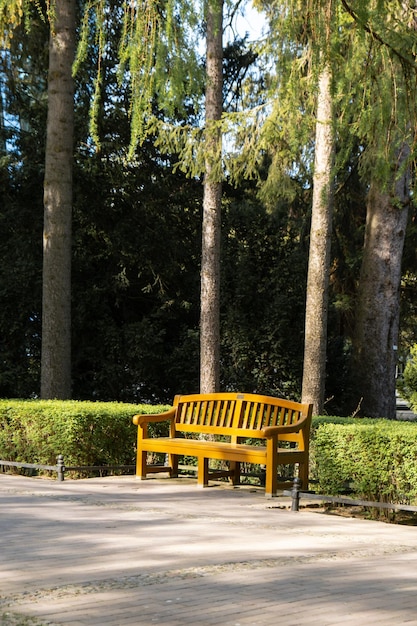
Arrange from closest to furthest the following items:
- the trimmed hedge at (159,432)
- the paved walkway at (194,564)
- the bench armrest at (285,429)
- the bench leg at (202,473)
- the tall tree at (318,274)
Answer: the paved walkway at (194,564) → the trimmed hedge at (159,432) → the bench armrest at (285,429) → the bench leg at (202,473) → the tall tree at (318,274)

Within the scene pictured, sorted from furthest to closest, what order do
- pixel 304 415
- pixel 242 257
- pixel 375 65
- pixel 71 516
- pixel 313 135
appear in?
pixel 242 257, pixel 313 135, pixel 304 415, pixel 71 516, pixel 375 65

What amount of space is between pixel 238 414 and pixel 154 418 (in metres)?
1.05

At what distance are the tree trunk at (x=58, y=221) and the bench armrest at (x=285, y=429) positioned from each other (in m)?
6.03

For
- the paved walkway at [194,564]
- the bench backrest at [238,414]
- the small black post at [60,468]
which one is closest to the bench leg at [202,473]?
the bench backrest at [238,414]

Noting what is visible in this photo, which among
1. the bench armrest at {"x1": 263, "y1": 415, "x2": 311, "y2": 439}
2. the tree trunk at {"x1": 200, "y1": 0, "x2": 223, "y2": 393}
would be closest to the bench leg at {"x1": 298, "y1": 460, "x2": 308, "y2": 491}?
the bench armrest at {"x1": 263, "y1": 415, "x2": 311, "y2": 439}

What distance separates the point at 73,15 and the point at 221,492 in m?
8.57

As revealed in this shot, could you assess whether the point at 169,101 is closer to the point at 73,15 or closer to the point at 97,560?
the point at 97,560

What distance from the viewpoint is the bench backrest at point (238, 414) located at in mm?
10148

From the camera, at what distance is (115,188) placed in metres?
21.0

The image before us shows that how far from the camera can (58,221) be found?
48.8 feet

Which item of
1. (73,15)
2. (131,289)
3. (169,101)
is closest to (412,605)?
(169,101)

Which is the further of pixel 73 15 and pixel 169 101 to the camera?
pixel 73 15

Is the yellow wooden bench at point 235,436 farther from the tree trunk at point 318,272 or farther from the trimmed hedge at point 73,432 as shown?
the tree trunk at point 318,272

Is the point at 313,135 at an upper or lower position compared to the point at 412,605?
upper
